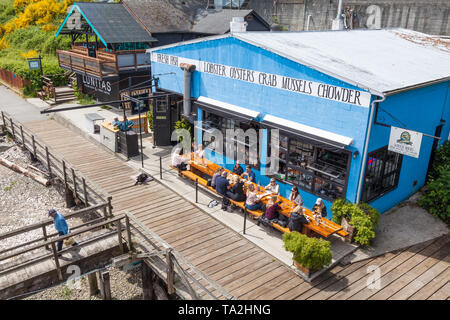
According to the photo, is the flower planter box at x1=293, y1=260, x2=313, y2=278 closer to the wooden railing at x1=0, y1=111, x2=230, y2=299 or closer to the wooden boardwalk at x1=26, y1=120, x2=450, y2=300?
the wooden boardwalk at x1=26, y1=120, x2=450, y2=300

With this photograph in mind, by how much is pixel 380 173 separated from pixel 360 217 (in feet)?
6.89

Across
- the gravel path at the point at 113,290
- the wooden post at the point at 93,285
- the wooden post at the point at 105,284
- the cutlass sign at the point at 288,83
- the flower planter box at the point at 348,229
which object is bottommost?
the gravel path at the point at 113,290

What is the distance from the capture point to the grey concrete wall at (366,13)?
25.2 meters

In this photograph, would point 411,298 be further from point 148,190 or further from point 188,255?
point 148,190

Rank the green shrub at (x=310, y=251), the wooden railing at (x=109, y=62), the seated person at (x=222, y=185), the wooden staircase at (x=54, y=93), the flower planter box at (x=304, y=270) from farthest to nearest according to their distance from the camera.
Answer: the wooden staircase at (x=54, y=93)
the wooden railing at (x=109, y=62)
the seated person at (x=222, y=185)
the flower planter box at (x=304, y=270)
the green shrub at (x=310, y=251)

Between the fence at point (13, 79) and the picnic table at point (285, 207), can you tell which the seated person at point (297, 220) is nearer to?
the picnic table at point (285, 207)

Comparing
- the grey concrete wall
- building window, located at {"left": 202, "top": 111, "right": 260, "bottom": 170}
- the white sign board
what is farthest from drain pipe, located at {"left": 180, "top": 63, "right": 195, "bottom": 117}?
the grey concrete wall

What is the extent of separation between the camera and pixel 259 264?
10117mm

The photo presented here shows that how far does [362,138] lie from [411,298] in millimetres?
4284

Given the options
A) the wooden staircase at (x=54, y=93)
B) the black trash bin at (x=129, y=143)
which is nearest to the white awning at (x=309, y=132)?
the black trash bin at (x=129, y=143)

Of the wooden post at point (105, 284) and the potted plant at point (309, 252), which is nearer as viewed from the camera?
the potted plant at point (309, 252)

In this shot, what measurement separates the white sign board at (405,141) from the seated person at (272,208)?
3647 mm

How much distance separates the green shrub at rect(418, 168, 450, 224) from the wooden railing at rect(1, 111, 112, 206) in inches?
424
